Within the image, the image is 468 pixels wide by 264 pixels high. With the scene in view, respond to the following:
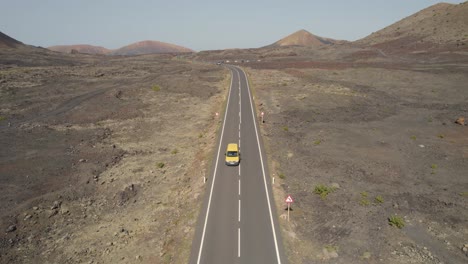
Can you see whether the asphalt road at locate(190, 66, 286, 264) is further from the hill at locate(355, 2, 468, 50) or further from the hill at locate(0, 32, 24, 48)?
the hill at locate(0, 32, 24, 48)

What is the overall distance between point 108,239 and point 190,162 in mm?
17095

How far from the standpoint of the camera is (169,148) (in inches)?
1972

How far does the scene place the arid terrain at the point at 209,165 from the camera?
27125 millimetres

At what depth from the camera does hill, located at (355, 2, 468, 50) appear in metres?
141

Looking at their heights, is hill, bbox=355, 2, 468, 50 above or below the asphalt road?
above

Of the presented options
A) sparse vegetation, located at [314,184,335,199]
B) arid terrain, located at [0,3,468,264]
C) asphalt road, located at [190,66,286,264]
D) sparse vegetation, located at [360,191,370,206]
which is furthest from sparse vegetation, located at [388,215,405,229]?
asphalt road, located at [190,66,286,264]

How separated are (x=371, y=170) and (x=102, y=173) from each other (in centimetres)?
3476

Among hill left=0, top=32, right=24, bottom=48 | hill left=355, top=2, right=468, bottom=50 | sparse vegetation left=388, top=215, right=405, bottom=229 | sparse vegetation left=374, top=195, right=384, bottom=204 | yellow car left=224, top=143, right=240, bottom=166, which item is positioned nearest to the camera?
sparse vegetation left=388, top=215, right=405, bottom=229

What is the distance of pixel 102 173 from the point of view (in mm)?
42000

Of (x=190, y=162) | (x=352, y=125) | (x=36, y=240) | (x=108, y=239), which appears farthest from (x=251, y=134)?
(x=36, y=240)

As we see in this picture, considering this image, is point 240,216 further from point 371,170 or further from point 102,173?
point 102,173

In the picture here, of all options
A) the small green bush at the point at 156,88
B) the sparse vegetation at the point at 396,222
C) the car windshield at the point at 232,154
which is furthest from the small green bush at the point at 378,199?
the small green bush at the point at 156,88

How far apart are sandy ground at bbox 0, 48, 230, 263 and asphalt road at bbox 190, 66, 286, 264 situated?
1.44m

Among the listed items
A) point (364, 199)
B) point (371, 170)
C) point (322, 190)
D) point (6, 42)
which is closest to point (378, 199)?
point (364, 199)
